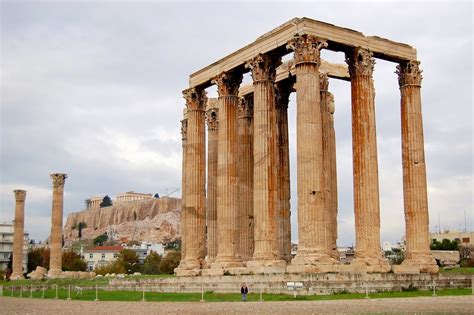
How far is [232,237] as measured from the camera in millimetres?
46656

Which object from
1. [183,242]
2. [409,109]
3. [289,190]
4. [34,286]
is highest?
[409,109]

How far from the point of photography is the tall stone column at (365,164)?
40.0m

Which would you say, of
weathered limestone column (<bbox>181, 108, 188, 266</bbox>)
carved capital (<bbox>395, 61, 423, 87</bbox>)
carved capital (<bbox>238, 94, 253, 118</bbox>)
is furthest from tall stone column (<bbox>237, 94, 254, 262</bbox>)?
carved capital (<bbox>395, 61, 423, 87</bbox>)

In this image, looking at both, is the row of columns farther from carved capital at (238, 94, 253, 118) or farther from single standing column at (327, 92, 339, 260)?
single standing column at (327, 92, 339, 260)

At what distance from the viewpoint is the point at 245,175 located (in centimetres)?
5188

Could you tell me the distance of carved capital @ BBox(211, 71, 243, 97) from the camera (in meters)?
48.9

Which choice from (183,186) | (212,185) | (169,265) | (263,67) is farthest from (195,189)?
(169,265)

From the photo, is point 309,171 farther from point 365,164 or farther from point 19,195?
point 19,195

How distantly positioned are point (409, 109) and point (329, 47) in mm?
7395

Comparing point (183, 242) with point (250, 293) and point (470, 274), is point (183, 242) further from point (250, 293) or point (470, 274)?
point (470, 274)

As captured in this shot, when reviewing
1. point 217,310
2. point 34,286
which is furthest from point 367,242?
point 34,286

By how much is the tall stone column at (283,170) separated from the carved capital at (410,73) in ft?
29.2

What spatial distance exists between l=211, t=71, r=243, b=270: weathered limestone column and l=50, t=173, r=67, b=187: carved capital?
4570cm

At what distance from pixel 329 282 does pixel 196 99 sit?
22.9 metres
